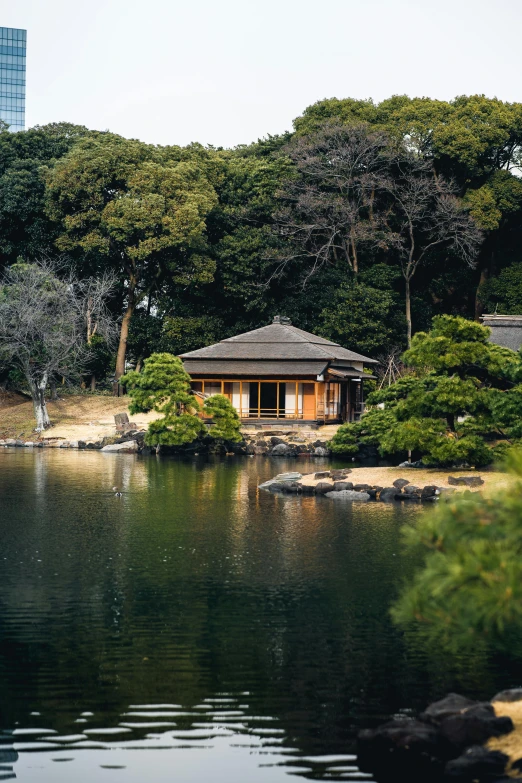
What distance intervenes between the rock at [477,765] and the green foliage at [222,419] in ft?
91.1

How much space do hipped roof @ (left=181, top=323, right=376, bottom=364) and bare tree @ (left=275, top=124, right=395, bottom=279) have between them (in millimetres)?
5173

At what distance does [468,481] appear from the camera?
23219mm

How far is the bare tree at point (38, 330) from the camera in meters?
39.4

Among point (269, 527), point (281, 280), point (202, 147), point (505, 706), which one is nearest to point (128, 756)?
point (505, 706)

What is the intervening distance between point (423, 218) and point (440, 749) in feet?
135

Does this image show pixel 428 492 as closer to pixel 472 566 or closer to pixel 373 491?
pixel 373 491

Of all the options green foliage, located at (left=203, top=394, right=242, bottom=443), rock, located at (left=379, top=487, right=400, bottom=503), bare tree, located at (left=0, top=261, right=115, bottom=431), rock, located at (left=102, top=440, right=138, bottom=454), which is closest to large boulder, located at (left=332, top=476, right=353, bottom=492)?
rock, located at (left=379, top=487, right=400, bottom=503)

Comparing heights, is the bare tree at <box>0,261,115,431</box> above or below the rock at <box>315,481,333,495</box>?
above

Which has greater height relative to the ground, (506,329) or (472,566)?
(506,329)

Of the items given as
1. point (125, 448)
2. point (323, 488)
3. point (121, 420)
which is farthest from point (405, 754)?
point (121, 420)

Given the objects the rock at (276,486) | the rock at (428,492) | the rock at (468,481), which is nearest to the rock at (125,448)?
the rock at (276,486)

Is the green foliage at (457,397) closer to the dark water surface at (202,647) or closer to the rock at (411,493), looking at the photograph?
the rock at (411,493)

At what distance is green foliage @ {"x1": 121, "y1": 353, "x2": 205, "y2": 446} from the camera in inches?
1368

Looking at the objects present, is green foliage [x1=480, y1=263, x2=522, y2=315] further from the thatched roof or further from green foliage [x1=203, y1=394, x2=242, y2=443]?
green foliage [x1=203, y1=394, x2=242, y2=443]
